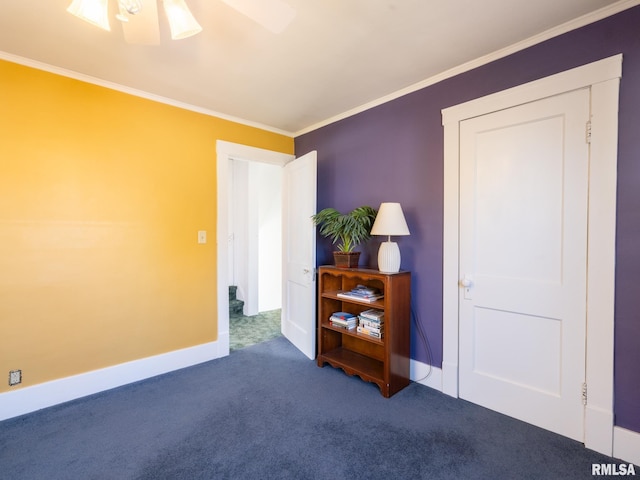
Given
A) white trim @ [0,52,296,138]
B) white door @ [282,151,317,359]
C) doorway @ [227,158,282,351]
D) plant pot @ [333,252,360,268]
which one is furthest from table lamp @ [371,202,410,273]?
doorway @ [227,158,282,351]

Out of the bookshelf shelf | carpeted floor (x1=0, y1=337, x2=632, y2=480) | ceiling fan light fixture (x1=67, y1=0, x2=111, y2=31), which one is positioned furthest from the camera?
the bookshelf shelf

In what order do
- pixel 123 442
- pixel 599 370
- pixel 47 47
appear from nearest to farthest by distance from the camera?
pixel 599 370 → pixel 123 442 → pixel 47 47

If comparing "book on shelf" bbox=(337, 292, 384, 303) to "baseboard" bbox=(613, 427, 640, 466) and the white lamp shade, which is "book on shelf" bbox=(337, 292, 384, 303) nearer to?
the white lamp shade

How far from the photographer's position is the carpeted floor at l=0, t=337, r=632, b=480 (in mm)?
1508

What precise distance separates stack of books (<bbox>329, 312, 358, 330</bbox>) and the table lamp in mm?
578

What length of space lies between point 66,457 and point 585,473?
278cm

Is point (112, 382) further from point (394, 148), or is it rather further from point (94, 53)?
point (394, 148)

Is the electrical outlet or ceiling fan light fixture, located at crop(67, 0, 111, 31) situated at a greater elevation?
ceiling fan light fixture, located at crop(67, 0, 111, 31)

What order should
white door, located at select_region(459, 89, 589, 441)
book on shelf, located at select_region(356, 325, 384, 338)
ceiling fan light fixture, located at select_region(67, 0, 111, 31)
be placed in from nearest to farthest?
ceiling fan light fixture, located at select_region(67, 0, 111, 31) → white door, located at select_region(459, 89, 589, 441) → book on shelf, located at select_region(356, 325, 384, 338)

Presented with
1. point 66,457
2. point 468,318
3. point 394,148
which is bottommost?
point 66,457

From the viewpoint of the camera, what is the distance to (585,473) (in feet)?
4.83

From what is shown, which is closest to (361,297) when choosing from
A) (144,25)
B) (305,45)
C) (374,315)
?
(374,315)

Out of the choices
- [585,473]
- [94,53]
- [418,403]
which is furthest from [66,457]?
[585,473]

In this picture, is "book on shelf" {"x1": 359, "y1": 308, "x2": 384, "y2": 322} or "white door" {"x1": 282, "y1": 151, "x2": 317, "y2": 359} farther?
"white door" {"x1": 282, "y1": 151, "x2": 317, "y2": 359}
